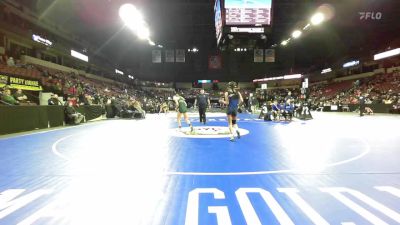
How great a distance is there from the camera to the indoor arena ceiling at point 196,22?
1909 centimetres

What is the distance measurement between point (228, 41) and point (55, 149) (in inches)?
529

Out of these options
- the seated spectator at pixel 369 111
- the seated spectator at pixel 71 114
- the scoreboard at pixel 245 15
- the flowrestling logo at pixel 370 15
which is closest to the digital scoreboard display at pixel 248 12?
the scoreboard at pixel 245 15

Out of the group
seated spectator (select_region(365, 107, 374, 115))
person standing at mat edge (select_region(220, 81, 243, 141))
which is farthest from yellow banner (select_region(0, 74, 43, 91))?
seated spectator (select_region(365, 107, 374, 115))

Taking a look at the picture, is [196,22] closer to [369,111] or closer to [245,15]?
[245,15]

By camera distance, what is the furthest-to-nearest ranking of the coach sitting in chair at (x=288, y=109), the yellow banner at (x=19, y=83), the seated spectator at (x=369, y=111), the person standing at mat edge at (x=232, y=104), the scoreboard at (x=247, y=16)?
the seated spectator at (x=369, y=111) < the yellow banner at (x=19, y=83) < the coach sitting in chair at (x=288, y=109) < the scoreboard at (x=247, y=16) < the person standing at mat edge at (x=232, y=104)

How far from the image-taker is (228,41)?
19.0 metres

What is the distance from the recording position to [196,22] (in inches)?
1166

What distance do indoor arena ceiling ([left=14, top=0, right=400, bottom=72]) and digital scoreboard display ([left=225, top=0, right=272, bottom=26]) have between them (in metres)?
5.50

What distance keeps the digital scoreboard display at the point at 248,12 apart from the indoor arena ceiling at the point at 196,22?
5.50 metres

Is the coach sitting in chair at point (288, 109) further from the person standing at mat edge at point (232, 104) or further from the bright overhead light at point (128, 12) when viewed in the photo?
the bright overhead light at point (128, 12)

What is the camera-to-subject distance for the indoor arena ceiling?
62.6ft

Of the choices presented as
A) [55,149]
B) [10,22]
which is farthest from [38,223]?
[10,22]

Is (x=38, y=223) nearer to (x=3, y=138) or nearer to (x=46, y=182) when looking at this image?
(x=46, y=182)

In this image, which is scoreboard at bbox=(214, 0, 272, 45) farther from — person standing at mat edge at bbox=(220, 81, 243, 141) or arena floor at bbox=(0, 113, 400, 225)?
arena floor at bbox=(0, 113, 400, 225)
